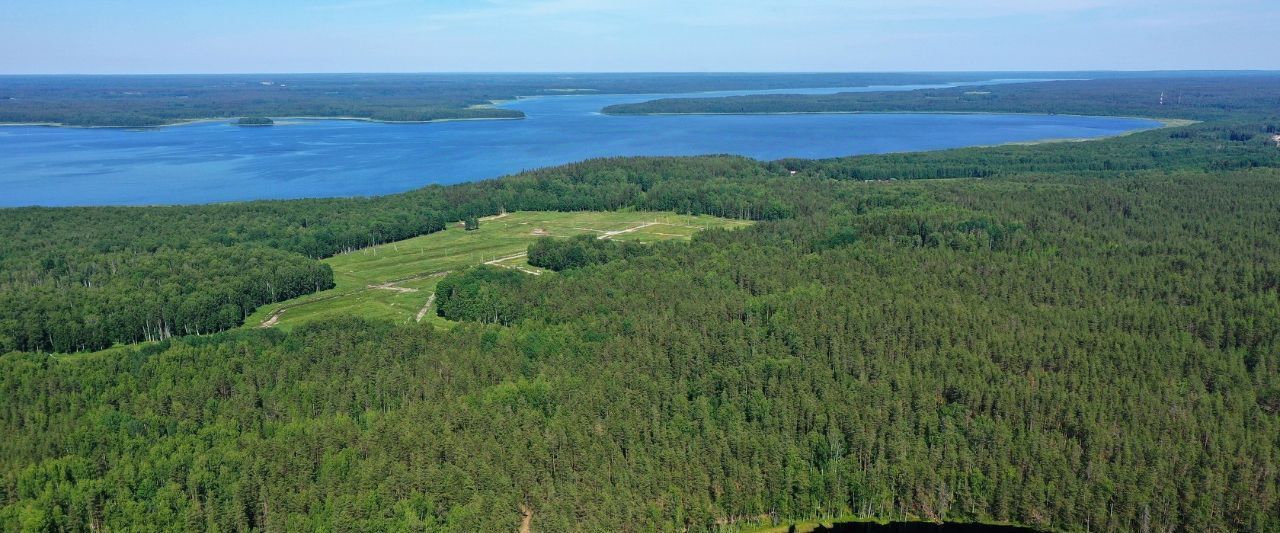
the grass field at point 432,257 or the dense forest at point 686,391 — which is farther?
the grass field at point 432,257

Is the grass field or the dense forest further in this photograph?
the grass field

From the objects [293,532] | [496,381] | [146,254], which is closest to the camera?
[293,532]

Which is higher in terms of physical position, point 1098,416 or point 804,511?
point 1098,416

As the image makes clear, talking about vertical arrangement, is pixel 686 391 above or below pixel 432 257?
above

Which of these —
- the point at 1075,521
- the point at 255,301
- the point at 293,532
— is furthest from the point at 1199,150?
the point at 293,532

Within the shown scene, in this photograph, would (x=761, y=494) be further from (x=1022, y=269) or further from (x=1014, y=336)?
(x=1022, y=269)
